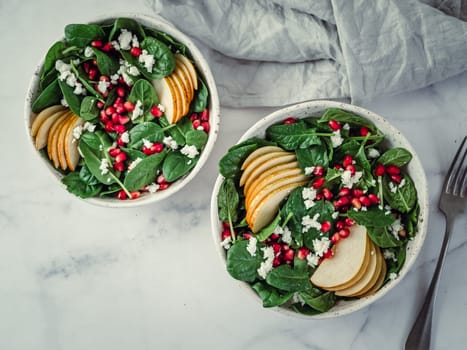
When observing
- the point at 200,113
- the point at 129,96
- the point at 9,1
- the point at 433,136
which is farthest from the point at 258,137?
the point at 9,1

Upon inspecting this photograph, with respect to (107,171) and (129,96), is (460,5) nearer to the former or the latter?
(129,96)

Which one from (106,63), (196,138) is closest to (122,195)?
(196,138)

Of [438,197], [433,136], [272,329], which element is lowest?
[272,329]

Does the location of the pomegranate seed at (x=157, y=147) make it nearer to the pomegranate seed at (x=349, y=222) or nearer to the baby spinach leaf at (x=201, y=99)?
the baby spinach leaf at (x=201, y=99)

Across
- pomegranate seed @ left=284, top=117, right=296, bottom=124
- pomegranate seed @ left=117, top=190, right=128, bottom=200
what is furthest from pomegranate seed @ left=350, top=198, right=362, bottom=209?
pomegranate seed @ left=117, top=190, right=128, bottom=200

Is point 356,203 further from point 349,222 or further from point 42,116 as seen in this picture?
point 42,116

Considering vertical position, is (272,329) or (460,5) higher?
(460,5)

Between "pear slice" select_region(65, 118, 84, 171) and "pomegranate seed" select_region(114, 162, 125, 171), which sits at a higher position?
"pear slice" select_region(65, 118, 84, 171)

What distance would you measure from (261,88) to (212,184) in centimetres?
38

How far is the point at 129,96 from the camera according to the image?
1.99 meters

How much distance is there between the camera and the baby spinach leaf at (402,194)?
191cm

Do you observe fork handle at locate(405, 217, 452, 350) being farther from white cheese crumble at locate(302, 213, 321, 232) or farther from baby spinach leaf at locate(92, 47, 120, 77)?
baby spinach leaf at locate(92, 47, 120, 77)

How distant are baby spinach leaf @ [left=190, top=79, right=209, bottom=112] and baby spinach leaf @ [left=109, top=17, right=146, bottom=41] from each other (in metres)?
0.25

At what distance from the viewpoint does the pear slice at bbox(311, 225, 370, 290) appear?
6.14 ft
